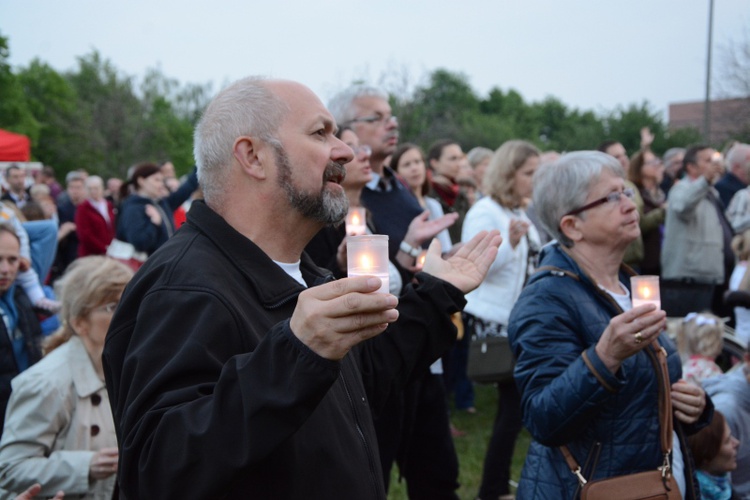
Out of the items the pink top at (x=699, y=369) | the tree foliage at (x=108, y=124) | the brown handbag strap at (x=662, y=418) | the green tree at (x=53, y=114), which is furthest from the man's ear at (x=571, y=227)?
the green tree at (x=53, y=114)

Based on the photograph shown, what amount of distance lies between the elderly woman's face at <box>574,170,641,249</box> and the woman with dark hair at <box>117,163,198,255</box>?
6.11 meters

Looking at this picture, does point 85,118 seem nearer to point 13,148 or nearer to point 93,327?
point 13,148

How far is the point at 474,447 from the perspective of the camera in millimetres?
6840

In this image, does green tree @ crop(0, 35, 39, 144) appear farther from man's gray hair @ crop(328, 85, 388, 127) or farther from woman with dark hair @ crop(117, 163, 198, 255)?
man's gray hair @ crop(328, 85, 388, 127)

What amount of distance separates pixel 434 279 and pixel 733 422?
9.17 ft

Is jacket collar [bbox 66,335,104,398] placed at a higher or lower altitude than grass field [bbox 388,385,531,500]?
higher

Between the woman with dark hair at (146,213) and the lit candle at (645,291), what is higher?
the lit candle at (645,291)

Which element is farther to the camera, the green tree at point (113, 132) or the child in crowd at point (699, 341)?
the green tree at point (113, 132)

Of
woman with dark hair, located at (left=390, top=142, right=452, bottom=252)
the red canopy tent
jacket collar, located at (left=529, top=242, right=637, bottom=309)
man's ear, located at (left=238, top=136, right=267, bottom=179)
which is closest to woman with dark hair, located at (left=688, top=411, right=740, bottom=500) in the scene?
jacket collar, located at (left=529, top=242, right=637, bottom=309)

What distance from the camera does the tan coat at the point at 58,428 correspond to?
3271 millimetres

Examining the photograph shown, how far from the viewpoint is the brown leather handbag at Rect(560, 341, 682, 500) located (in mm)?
3035

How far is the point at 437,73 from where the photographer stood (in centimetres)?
7512

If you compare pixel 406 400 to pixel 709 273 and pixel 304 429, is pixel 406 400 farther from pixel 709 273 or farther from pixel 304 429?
pixel 709 273

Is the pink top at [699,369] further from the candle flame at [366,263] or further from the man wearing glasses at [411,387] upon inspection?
the candle flame at [366,263]
